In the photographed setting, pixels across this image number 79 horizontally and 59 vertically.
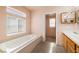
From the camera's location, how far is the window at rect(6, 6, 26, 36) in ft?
8.27

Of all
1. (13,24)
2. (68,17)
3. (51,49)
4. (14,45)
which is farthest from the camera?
(13,24)

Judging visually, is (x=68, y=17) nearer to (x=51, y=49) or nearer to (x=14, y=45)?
(x=51, y=49)

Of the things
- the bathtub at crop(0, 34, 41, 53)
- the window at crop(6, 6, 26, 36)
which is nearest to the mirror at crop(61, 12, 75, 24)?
the bathtub at crop(0, 34, 41, 53)

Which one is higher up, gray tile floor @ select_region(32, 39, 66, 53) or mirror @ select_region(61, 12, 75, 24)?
mirror @ select_region(61, 12, 75, 24)

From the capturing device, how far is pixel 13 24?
9.33 feet

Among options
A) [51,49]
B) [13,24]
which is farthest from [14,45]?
[13,24]

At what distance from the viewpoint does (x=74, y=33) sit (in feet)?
4.85

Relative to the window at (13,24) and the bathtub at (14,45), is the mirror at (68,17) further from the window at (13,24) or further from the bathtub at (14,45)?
the window at (13,24)

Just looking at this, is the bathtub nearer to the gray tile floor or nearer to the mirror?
the gray tile floor

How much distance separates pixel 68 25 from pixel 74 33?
0.66 ft
